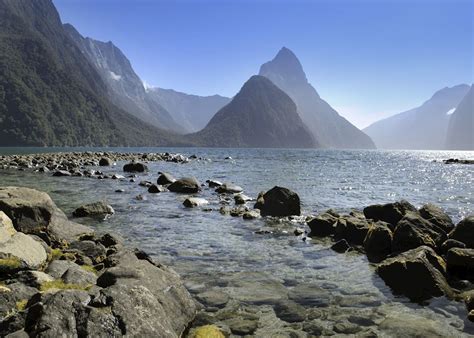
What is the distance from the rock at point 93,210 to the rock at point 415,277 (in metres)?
14.8

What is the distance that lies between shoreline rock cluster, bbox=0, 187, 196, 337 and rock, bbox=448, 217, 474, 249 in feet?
35.9

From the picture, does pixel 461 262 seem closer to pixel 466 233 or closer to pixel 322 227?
pixel 466 233

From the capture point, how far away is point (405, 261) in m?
11.3

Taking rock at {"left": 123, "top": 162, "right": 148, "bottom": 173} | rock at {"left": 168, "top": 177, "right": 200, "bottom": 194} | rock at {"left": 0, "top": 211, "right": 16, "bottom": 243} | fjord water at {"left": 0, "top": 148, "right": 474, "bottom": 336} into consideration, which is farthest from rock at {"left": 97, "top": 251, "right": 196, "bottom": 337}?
rock at {"left": 123, "top": 162, "right": 148, "bottom": 173}

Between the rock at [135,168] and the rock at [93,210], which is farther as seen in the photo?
the rock at [135,168]

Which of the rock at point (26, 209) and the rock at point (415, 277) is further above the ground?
the rock at point (26, 209)

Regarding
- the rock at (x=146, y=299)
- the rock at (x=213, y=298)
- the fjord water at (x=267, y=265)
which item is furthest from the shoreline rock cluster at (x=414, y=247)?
the rock at (x=146, y=299)

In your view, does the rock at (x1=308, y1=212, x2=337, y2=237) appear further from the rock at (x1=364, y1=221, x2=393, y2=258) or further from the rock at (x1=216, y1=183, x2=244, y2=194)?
the rock at (x1=216, y1=183, x2=244, y2=194)

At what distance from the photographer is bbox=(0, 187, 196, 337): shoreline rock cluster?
598 cm

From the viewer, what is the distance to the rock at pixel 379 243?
14711 mm

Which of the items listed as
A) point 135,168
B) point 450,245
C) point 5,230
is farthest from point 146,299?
point 135,168

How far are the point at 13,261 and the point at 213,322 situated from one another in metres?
4.69

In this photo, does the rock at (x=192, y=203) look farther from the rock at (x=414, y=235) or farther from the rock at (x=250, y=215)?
the rock at (x=414, y=235)

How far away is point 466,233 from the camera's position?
47.6ft
